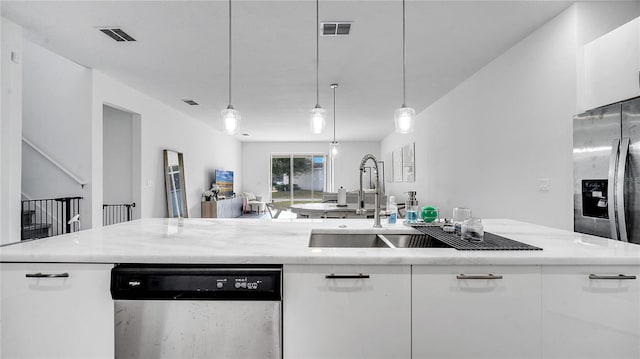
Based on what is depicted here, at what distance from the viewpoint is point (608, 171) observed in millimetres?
2053

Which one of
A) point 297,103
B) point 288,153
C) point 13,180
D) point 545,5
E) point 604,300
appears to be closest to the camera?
point 604,300

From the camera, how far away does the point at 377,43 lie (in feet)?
10.7

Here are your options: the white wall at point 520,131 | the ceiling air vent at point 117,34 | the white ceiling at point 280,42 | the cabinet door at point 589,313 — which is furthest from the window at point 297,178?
the cabinet door at point 589,313

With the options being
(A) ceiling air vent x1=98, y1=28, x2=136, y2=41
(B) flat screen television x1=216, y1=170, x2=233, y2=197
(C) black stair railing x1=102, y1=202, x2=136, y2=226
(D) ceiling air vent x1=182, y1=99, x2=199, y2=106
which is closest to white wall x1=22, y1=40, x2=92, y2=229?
(C) black stair railing x1=102, y1=202, x2=136, y2=226

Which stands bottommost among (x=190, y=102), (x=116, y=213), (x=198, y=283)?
(x=116, y=213)

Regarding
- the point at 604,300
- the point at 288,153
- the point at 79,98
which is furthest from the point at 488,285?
the point at 288,153

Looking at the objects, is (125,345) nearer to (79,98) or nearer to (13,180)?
(13,180)

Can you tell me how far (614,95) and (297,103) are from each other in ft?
14.4

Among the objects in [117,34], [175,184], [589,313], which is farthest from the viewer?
[175,184]

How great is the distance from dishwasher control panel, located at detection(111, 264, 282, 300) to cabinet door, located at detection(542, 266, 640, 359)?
3.21 ft

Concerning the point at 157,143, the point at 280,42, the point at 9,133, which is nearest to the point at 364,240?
the point at 280,42

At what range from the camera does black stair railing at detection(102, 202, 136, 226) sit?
484 cm

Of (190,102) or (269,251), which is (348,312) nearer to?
(269,251)

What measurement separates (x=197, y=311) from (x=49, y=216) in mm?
4338
